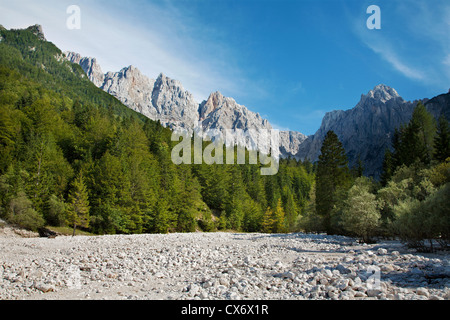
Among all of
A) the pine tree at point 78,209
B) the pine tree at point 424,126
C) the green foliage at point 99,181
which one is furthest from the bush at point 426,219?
the pine tree at point 424,126

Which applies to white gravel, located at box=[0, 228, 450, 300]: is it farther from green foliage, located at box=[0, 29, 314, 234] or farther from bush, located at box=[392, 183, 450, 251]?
green foliage, located at box=[0, 29, 314, 234]

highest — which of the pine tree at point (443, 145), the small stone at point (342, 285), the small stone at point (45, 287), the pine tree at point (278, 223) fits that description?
the pine tree at point (443, 145)

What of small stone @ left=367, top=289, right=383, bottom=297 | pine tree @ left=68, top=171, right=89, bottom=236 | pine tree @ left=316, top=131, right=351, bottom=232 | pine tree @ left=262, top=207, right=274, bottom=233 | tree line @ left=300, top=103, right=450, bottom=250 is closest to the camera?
small stone @ left=367, top=289, right=383, bottom=297

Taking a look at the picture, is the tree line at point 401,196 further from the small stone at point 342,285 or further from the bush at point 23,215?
the bush at point 23,215

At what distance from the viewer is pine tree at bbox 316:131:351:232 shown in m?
43.8

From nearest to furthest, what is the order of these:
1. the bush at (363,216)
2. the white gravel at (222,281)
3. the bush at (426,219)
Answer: the white gravel at (222,281)
the bush at (426,219)
the bush at (363,216)

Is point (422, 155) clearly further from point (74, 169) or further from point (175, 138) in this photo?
point (175, 138)

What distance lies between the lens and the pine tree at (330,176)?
43.8 meters

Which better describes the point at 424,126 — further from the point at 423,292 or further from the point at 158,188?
the point at 423,292

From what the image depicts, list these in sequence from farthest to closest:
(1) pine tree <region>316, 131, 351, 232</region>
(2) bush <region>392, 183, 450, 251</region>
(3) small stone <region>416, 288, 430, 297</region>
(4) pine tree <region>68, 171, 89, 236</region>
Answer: (1) pine tree <region>316, 131, 351, 232</region>
(4) pine tree <region>68, 171, 89, 236</region>
(2) bush <region>392, 183, 450, 251</region>
(3) small stone <region>416, 288, 430, 297</region>

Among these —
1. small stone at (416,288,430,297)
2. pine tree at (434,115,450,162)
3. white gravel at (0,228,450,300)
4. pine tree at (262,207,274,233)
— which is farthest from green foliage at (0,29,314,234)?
pine tree at (434,115,450,162)

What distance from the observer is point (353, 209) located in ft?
95.8

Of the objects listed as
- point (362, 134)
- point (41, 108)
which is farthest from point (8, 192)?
point (362, 134)

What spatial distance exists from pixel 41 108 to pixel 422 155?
252ft
